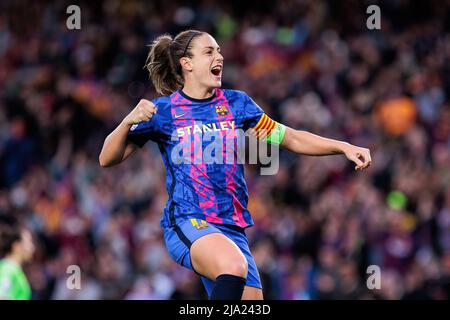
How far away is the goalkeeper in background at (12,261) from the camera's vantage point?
6.93m

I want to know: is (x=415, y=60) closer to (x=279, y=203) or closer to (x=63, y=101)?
(x=279, y=203)

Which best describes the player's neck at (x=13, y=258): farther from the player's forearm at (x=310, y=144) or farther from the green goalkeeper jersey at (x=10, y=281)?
the player's forearm at (x=310, y=144)

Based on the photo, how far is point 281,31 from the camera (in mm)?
14773

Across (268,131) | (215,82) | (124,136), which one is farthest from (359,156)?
(124,136)

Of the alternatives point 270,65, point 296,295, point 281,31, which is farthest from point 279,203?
point 281,31

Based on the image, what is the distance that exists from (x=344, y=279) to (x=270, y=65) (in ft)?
15.9

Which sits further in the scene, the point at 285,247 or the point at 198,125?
the point at 285,247

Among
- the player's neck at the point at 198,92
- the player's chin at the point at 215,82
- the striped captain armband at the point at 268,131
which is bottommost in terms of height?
the striped captain armband at the point at 268,131

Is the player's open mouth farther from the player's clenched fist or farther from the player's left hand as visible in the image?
the player's left hand

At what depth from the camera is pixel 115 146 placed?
5871 millimetres

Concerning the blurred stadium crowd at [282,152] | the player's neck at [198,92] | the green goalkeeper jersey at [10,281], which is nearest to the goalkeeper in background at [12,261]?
the green goalkeeper jersey at [10,281]

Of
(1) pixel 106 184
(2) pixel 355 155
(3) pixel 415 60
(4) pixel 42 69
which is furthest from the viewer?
(4) pixel 42 69

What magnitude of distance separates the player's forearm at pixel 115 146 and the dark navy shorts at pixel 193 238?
0.56m

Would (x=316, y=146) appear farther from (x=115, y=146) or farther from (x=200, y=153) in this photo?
(x=115, y=146)
